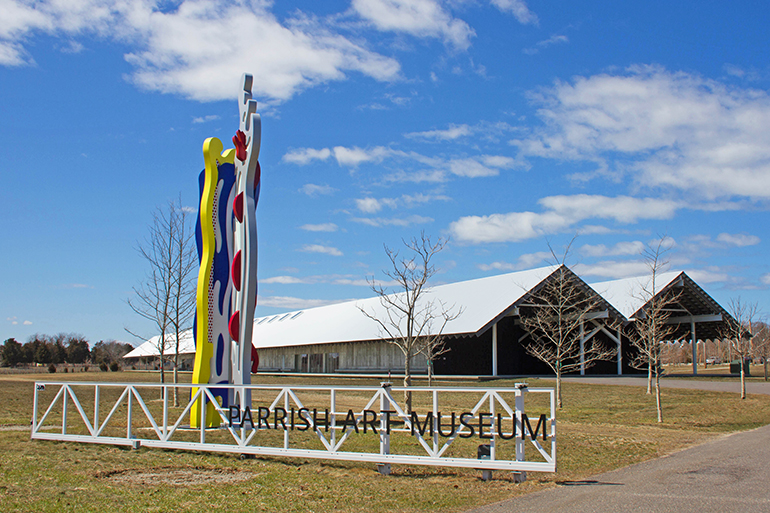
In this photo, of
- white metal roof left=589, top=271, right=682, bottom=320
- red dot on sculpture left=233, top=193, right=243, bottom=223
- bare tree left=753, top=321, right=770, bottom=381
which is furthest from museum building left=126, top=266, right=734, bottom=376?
red dot on sculpture left=233, top=193, right=243, bottom=223

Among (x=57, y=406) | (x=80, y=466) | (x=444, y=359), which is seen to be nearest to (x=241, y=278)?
(x=80, y=466)

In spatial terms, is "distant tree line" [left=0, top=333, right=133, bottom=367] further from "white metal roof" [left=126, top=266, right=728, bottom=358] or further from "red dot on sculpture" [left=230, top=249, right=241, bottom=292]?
"red dot on sculpture" [left=230, top=249, right=241, bottom=292]

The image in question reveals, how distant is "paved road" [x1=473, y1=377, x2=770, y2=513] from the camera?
722cm

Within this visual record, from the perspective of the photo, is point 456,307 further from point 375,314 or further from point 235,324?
point 235,324

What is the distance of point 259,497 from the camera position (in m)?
7.86

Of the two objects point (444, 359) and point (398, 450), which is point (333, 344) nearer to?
point (444, 359)

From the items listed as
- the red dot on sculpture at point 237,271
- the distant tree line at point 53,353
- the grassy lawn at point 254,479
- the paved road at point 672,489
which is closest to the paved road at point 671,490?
the paved road at point 672,489

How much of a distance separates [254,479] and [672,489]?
18.8 feet

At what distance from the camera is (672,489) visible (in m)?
8.20

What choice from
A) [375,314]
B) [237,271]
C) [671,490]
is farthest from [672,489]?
[375,314]

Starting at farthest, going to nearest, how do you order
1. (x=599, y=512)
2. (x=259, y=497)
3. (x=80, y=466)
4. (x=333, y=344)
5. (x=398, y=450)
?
(x=333, y=344), (x=398, y=450), (x=80, y=466), (x=259, y=497), (x=599, y=512)

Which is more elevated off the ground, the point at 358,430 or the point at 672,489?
the point at 358,430

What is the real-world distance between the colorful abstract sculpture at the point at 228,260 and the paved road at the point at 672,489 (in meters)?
7.87

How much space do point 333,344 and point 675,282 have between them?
23611mm
